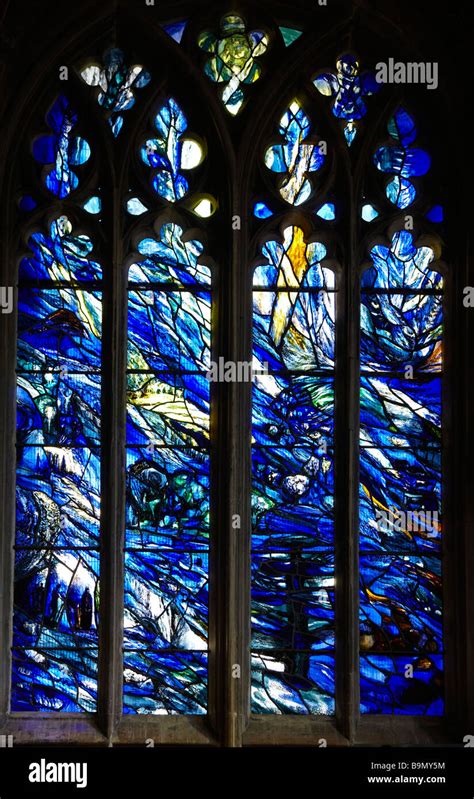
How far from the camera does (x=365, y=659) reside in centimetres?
643

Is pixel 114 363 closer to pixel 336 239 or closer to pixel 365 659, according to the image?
pixel 336 239

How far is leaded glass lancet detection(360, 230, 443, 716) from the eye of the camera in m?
6.43

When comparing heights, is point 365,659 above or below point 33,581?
below

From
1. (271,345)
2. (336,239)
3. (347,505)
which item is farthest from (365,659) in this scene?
(336,239)

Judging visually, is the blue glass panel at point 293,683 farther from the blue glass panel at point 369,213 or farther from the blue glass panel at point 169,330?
the blue glass panel at point 369,213

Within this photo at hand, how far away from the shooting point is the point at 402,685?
6410 mm

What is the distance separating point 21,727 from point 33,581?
812 mm
